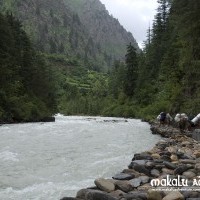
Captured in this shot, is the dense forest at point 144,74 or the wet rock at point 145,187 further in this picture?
the dense forest at point 144,74

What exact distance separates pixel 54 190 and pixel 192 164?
486cm

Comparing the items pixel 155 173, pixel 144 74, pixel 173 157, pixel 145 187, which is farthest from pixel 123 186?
pixel 144 74

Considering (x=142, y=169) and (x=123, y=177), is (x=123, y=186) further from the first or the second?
(x=142, y=169)

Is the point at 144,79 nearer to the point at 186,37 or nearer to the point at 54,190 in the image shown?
the point at 186,37

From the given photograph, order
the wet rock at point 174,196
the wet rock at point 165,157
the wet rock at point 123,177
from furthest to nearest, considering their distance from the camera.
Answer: the wet rock at point 165,157 < the wet rock at point 123,177 < the wet rock at point 174,196

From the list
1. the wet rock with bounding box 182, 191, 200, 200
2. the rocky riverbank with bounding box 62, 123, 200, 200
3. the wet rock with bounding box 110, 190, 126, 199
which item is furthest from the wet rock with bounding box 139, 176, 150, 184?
the wet rock with bounding box 182, 191, 200, 200

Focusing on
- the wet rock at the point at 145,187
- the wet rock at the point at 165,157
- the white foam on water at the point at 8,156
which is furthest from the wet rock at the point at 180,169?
the white foam on water at the point at 8,156

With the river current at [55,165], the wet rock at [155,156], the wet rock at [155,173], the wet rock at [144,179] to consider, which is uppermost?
the wet rock at [155,156]

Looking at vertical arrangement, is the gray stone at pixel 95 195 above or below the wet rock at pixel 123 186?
below

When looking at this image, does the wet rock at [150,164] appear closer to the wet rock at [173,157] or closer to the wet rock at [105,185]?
the wet rock at [173,157]

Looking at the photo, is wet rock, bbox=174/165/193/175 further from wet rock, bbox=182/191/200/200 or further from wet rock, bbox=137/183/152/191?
wet rock, bbox=182/191/200/200

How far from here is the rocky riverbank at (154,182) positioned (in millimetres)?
10953

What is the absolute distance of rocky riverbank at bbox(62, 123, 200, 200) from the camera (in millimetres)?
10953

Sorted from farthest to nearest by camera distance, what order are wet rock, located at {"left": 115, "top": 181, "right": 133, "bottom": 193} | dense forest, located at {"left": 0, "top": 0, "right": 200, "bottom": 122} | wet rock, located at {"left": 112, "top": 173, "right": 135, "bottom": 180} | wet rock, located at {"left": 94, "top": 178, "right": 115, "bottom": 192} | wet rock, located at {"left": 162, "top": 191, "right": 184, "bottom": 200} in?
dense forest, located at {"left": 0, "top": 0, "right": 200, "bottom": 122}
wet rock, located at {"left": 112, "top": 173, "right": 135, "bottom": 180}
wet rock, located at {"left": 115, "top": 181, "right": 133, "bottom": 193}
wet rock, located at {"left": 94, "top": 178, "right": 115, "bottom": 192}
wet rock, located at {"left": 162, "top": 191, "right": 184, "bottom": 200}
